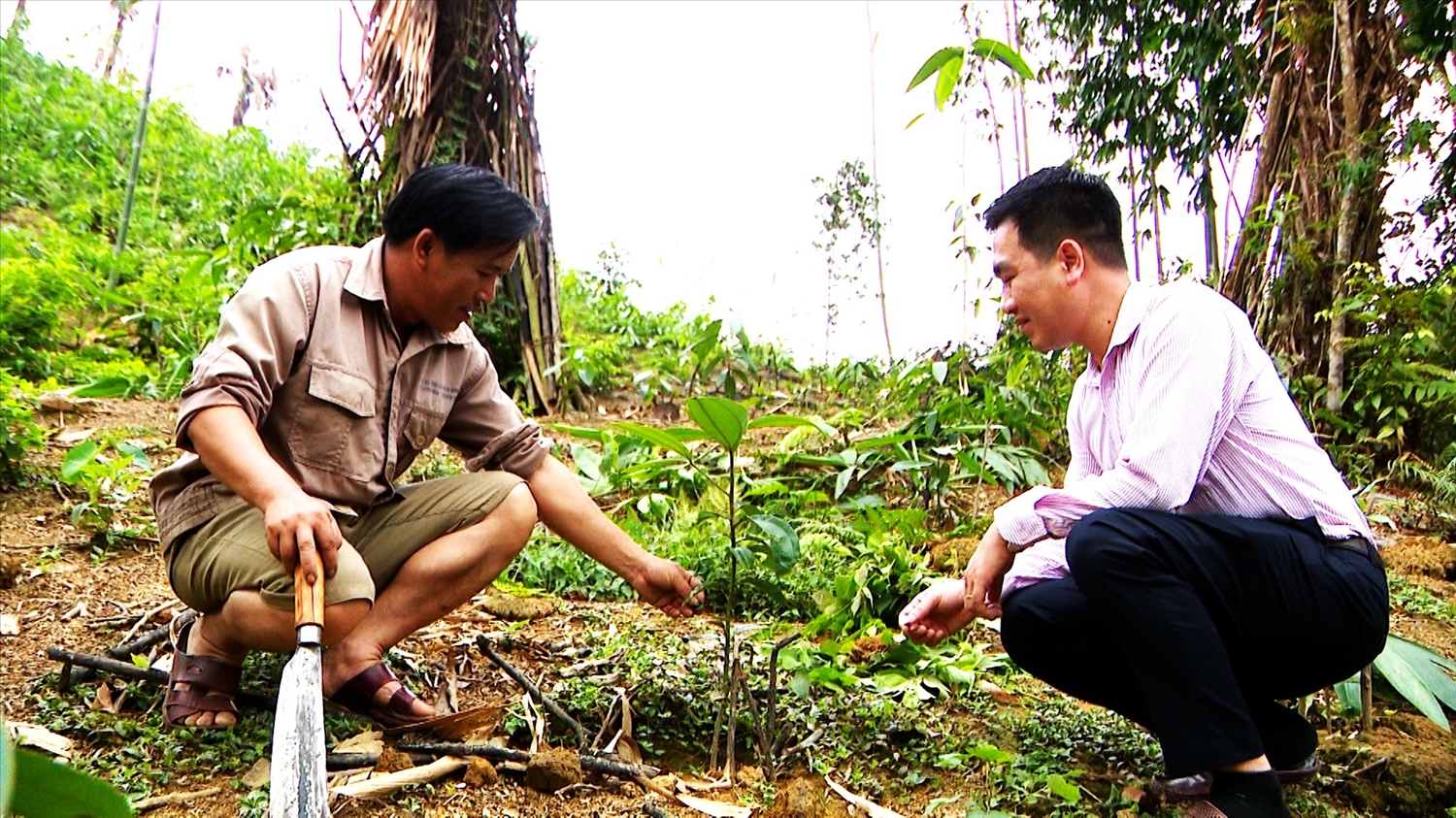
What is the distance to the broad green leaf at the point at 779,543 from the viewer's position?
76.1 inches

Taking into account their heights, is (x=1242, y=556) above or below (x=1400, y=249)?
below

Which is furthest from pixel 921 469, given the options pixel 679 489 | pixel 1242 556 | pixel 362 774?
pixel 362 774

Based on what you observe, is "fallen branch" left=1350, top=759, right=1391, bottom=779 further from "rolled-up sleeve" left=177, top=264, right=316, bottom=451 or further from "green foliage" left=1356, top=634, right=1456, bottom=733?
"rolled-up sleeve" left=177, top=264, right=316, bottom=451

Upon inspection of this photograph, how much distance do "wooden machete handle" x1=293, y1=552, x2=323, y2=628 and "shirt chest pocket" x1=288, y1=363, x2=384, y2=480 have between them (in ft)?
1.27

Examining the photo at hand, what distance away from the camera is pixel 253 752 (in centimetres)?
190

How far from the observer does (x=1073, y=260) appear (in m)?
1.91

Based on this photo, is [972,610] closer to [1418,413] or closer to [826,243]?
[1418,413]

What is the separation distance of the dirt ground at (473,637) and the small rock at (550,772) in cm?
2

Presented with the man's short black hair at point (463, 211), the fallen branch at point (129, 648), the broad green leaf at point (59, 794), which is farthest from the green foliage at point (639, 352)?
the broad green leaf at point (59, 794)

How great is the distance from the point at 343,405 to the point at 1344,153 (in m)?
3.56

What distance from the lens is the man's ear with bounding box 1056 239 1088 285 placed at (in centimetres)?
191

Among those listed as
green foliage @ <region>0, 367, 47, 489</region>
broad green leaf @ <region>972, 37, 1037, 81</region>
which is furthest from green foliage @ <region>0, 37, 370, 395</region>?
broad green leaf @ <region>972, 37, 1037, 81</region>

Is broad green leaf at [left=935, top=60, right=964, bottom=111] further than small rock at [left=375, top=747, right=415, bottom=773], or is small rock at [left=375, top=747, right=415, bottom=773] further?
broad green leaf at [left=935, top=60, right=964, bottom=111]

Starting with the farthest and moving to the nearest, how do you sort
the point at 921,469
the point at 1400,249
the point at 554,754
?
the point at 1400,249 < the point at 921,469 < the point at 554,754
